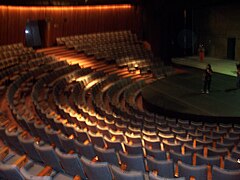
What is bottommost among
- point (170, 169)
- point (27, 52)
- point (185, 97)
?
point (185, 97)

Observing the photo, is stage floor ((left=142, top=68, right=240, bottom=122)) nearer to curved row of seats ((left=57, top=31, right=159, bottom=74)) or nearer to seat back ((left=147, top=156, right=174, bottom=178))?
curved row of seats ((left=57, top=31, right=159, bottom=74))

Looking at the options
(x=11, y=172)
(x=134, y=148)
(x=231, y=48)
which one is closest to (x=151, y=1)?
(x=231, y=48)

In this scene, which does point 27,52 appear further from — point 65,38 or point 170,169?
point 170,169

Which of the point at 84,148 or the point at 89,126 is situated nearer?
the point at 84,148

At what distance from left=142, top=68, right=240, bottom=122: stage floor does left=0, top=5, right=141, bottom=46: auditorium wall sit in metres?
4.81

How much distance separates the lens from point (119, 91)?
7.95 meters

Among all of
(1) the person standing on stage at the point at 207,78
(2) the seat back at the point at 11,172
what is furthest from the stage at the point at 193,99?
(2) the seat back at the point at 11,172

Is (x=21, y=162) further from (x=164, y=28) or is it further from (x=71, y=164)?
(x=164, y=28)

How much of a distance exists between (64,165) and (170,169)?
0.98 m

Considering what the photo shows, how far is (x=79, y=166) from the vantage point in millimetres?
2461

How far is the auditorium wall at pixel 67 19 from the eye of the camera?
969 centimetres

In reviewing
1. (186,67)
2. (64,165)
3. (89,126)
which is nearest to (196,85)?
(186,67)

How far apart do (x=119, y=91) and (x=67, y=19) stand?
5056 mm

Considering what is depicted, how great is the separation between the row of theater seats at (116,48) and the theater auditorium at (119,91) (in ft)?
0.14
